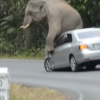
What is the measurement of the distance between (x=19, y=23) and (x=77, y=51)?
19.6 metres

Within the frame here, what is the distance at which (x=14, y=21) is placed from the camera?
41.6 meters

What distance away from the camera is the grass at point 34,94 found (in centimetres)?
1413

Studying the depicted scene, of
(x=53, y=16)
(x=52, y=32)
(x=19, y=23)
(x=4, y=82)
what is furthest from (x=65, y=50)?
(x=19, y=23)

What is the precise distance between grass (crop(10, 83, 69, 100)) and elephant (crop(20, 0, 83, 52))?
10915 mm

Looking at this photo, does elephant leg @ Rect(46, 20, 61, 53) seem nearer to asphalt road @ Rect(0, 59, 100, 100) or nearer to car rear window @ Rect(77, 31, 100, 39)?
asphalt road @ Rect(0, 59, 100, 100)

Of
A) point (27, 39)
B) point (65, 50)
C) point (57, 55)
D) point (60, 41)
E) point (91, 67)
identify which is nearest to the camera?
point (65, 50)

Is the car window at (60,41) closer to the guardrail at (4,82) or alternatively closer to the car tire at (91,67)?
the car tire at (91,67)

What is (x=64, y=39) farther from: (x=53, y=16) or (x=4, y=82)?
(x=4, y=82)

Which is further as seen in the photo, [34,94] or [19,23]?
[19,23]

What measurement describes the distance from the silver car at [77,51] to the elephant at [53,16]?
3.62 meters

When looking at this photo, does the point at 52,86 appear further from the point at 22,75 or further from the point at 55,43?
the point at 55,43

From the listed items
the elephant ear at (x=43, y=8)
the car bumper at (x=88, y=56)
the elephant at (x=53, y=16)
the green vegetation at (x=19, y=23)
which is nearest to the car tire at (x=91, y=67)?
the car bumper at (x=88, y=56)

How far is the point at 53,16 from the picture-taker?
95.4ft

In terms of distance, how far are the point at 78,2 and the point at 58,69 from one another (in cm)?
1196
